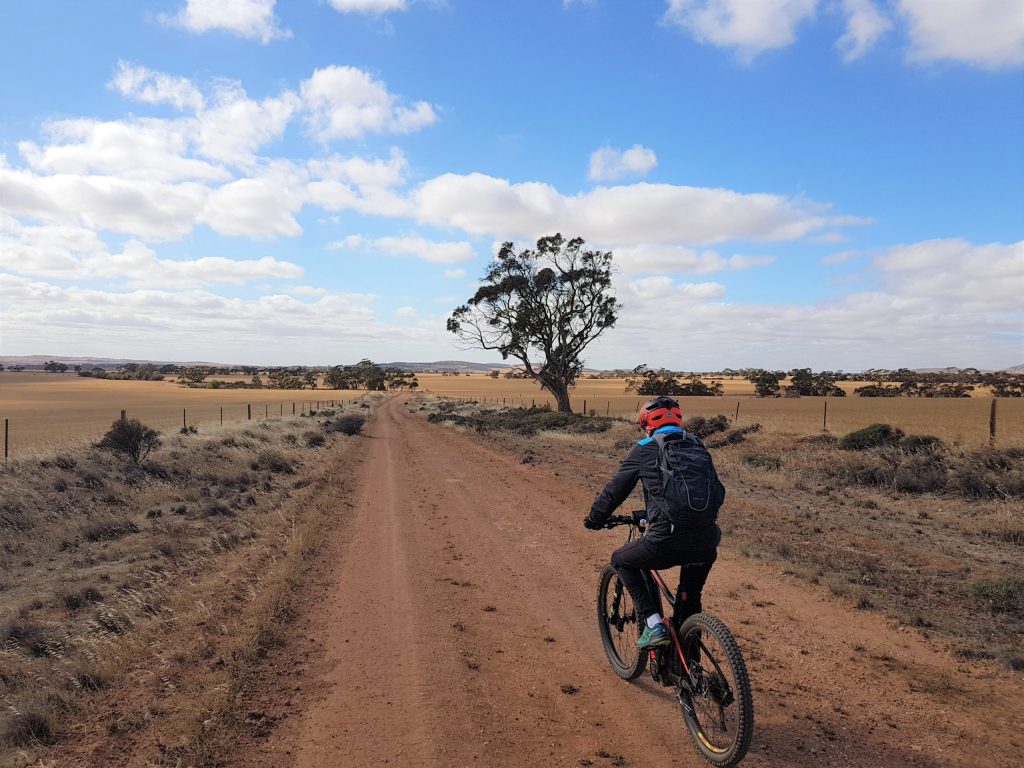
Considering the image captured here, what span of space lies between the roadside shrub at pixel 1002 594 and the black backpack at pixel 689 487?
196 inches

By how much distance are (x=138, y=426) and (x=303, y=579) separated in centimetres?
1113

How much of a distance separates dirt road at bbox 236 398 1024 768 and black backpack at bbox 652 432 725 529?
153cm

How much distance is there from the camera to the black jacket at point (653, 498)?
12.7 feet

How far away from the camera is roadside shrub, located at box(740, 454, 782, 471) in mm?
16422

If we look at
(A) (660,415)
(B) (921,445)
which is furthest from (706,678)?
(B) (921,445)

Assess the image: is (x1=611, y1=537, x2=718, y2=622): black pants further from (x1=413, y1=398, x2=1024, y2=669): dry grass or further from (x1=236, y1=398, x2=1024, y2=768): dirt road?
(x1=413, y1=398, x2=1024, y2=669): dry grass

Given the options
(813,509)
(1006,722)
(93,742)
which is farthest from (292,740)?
(813,509)

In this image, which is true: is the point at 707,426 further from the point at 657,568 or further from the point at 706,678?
the point at 706,678

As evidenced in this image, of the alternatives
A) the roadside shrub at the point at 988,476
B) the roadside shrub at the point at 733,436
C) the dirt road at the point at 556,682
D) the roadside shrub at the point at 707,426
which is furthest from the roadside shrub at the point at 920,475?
the roadside shrub at the point at 707,426

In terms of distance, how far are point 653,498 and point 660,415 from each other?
0.56 meters

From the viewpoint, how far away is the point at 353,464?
18.2 metres

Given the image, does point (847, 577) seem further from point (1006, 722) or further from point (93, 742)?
point (93, 742)

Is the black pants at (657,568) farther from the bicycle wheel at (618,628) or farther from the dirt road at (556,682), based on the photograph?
the dirt road at (556,682)

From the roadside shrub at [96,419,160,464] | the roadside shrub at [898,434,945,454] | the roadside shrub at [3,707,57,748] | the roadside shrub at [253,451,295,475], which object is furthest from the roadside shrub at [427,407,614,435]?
the roadside shrub at [3,707,57,748]
